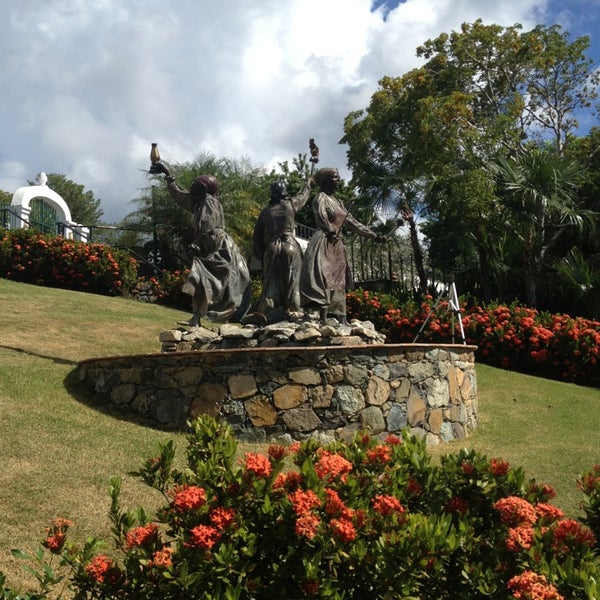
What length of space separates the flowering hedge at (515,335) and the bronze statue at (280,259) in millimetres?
3588

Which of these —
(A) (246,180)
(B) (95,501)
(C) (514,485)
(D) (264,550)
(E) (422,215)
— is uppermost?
(A) (246,180)

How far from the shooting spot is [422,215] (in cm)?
1950

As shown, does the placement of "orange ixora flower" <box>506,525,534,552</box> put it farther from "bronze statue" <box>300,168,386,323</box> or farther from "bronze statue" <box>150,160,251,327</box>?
"bronze statue" <box>150,160,251,327</box>

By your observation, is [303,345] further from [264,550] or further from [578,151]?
[578,151]

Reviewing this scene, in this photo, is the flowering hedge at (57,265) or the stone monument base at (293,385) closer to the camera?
the stone monument base at (293,385)

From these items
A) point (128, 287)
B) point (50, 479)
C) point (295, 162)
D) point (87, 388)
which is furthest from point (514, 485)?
point (295, 162)

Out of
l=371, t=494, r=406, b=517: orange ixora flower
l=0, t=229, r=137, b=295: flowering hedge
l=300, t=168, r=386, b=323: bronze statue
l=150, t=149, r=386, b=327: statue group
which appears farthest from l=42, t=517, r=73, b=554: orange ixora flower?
l=0, t=229, r=137, b=295: flowering hedge

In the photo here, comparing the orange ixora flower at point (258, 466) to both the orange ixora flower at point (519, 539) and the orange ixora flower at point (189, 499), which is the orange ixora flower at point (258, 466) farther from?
the orange ixora flower at point (519, 539)

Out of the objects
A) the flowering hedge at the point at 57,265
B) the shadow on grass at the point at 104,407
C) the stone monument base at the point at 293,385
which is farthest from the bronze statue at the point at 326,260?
the flowering hedge at the point at 57,265

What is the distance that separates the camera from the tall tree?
17.0m

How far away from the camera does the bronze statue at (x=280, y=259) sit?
8.81 metres

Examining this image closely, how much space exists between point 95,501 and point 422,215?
51.6 ft

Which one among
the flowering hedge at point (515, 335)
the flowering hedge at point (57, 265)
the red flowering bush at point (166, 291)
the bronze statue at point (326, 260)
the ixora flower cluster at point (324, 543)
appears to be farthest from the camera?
the red flowering bush at point (166, 291)

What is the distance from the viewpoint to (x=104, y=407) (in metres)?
7.61
